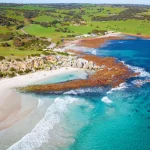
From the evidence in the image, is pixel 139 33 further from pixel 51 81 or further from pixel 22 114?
pixel 22 114

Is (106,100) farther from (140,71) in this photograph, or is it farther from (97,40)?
(97,40)

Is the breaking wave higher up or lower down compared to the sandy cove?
lower down

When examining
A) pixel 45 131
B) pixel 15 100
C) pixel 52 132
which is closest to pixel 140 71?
pixel 15 100

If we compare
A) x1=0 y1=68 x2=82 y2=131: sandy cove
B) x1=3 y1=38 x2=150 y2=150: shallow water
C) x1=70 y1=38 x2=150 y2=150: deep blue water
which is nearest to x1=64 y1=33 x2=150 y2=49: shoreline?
x1=0 y1=68 x2=82 y2=131: sandy cove

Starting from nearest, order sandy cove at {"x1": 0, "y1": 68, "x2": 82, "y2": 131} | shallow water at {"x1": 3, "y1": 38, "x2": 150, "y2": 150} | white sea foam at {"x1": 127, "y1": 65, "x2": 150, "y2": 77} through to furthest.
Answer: shallow water at {"x1": 3, "y1": 38, "x2": 150, "y2": 150}
sandy cove at {"x1": 0, "y1": 68, "x2": 82, "y2": 131}
white sea foam at {"x1": 127, "y1": 65, "x2": 150, "y2": 77}

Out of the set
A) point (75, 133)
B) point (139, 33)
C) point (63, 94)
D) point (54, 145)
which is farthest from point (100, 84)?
point (139, 33)

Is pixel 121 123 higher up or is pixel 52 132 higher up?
pixel 121 123

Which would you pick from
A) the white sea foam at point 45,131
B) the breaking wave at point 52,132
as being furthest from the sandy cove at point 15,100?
the breaking wave at point 52,132

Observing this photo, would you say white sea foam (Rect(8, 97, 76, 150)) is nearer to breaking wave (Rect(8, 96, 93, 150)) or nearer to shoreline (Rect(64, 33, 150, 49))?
breaking wave (Rect(8, 96, 93, 150))

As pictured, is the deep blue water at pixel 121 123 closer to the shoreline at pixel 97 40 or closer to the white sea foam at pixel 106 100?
the white sea foam at pixel 106 100
